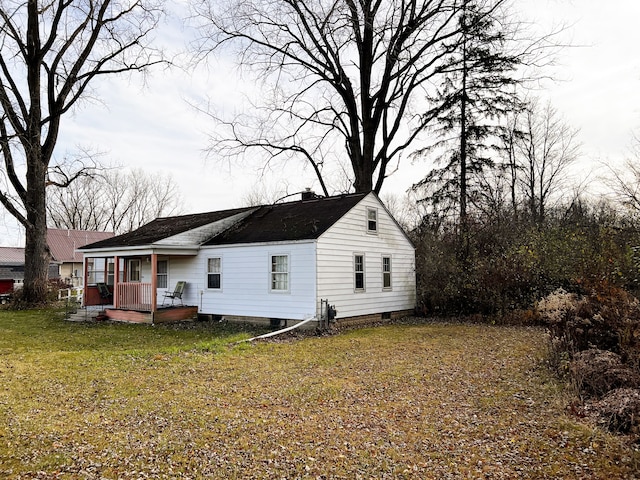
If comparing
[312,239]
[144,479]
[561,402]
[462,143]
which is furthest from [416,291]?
[144,479]

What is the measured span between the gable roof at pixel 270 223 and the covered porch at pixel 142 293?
656 mm

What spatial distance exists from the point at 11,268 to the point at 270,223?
30779 mm

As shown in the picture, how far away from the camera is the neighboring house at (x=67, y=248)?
41.8 metres

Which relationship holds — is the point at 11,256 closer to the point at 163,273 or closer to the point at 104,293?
the point at 104,293

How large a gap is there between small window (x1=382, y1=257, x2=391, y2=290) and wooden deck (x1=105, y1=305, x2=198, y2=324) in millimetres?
7102

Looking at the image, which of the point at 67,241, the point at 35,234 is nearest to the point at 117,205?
the point at 67,241

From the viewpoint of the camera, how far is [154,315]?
1531 centimetres

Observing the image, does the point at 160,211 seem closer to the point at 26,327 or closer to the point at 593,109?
the point at 26,327

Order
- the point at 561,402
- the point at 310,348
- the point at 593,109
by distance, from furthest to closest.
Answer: the point at 593,109
the point at 310,348
the point at 561,402

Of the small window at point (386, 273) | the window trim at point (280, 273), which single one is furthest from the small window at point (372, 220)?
the window trim at point (280, 273)

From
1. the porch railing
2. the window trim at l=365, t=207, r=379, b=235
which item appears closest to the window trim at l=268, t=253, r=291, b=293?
the window trim at l=365, t=207, r=379, b=235

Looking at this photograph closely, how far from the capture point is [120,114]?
61.3 ft

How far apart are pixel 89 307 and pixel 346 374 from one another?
14014mm

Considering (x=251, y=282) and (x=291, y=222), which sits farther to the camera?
(x=291, y=222)
